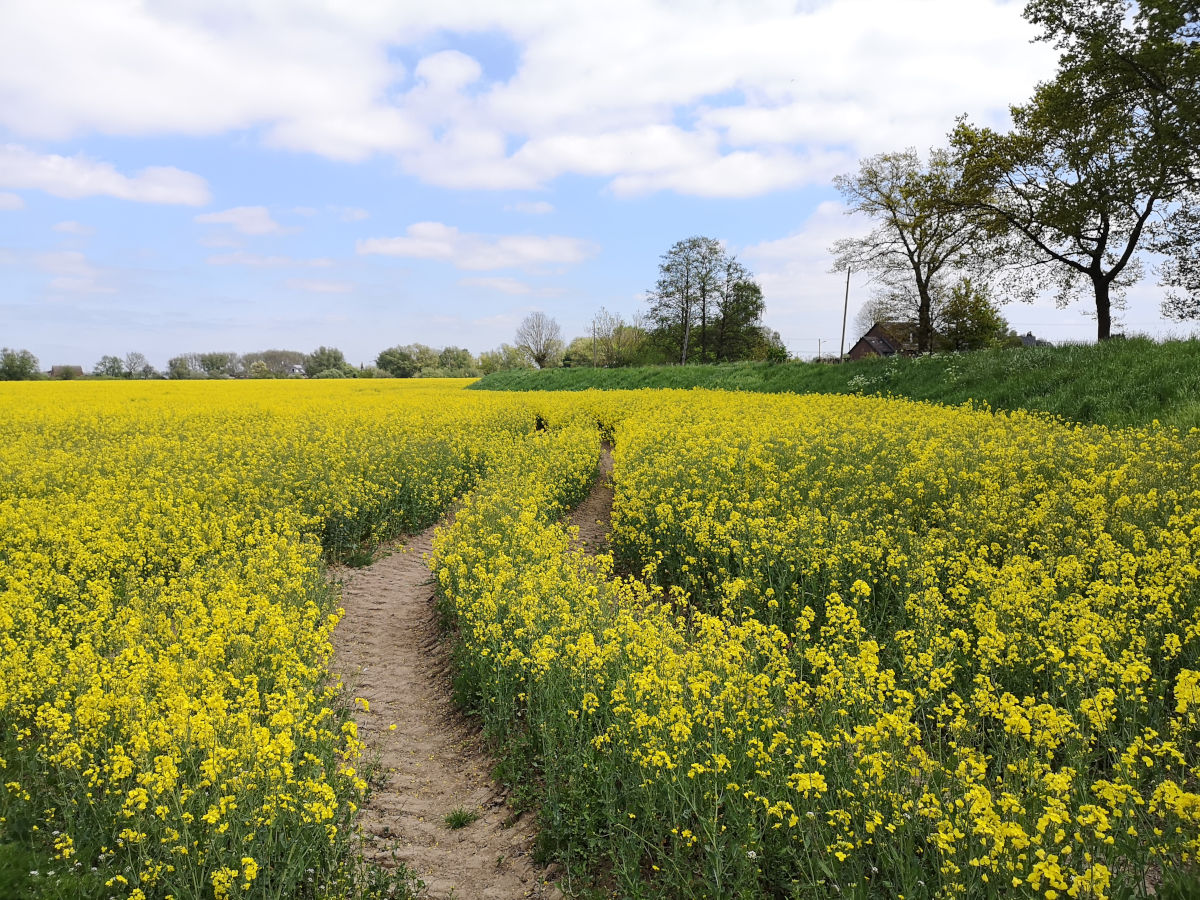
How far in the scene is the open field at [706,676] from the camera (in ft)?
11.2

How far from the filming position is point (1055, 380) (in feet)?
51.5

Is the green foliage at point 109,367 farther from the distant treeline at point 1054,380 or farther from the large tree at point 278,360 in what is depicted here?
the distant treeline at point 1054,380

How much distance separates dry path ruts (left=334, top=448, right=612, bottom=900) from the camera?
4.35 metres

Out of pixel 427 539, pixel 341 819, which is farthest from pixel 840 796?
pixel 427 539

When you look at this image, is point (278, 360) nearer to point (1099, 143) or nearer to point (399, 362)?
point (399, 362)

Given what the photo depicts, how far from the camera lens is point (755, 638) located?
509 cm

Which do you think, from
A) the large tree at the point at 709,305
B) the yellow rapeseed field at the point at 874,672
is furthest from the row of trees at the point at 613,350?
the yellow rapeseed field at the point at 874,672

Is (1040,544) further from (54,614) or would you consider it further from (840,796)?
(54,614)

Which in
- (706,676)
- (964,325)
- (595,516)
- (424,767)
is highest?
(964,325)

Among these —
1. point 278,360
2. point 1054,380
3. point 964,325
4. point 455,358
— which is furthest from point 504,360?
point 1054,380

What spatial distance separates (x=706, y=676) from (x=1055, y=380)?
51.0 feet

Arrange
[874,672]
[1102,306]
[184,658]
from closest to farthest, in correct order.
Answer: [874,672]
[184,658]
[1102,306]

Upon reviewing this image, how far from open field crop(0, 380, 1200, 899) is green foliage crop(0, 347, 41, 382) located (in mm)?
71624

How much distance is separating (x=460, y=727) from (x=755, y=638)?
3.00 meters
